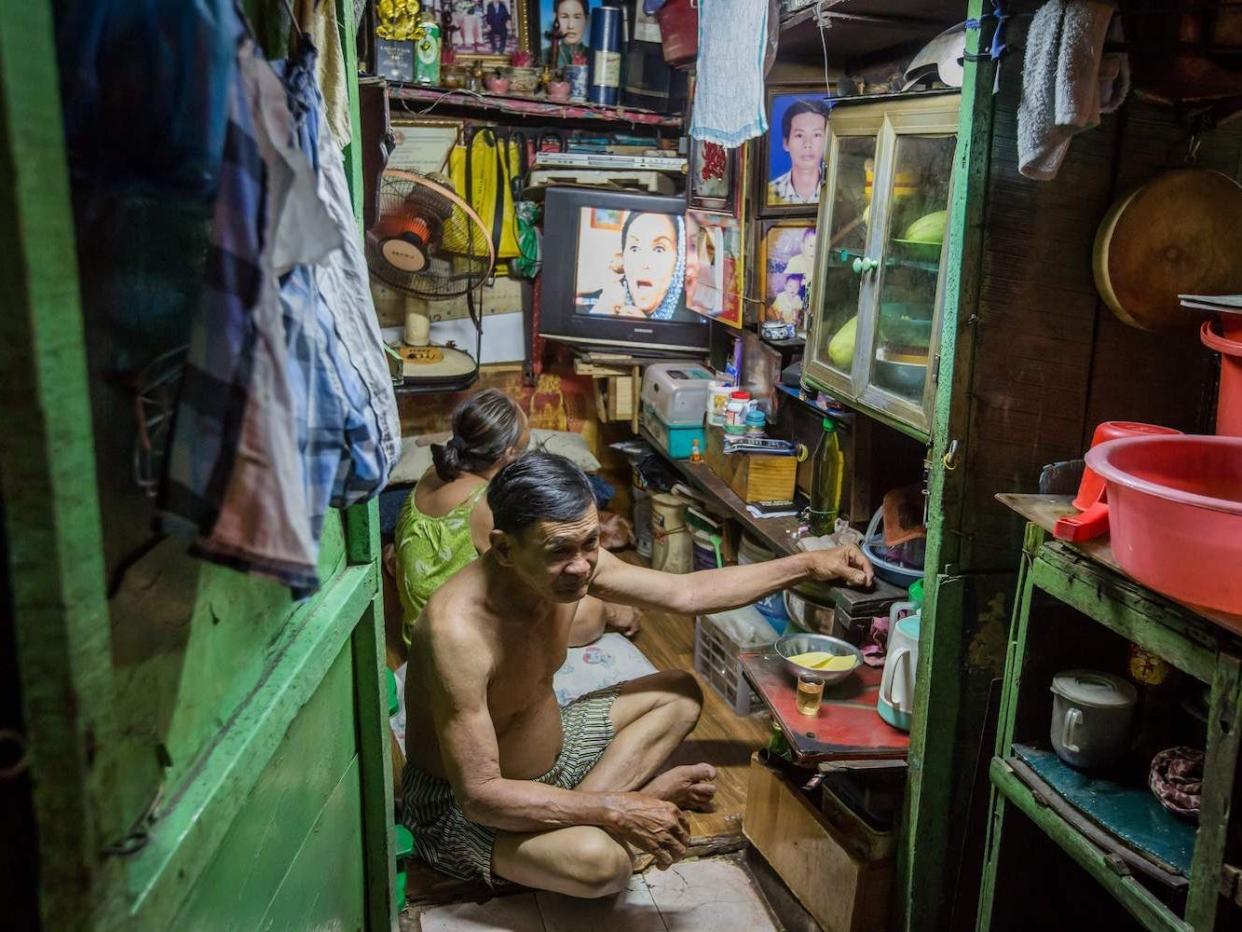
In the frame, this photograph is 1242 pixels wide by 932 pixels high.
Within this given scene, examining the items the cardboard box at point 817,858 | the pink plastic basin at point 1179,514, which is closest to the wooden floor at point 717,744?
the cardboard box at point 817,858

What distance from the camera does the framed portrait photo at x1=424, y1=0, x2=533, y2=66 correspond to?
5402 millimetres

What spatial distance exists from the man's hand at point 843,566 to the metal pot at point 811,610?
1.49 ft

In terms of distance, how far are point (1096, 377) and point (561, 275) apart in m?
3.53

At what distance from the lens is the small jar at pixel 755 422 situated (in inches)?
174

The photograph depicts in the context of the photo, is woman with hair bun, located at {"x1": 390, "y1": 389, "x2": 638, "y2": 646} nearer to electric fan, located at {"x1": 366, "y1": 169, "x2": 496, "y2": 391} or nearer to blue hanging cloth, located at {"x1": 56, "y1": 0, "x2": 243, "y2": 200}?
electric fan, located at {"x1": 366, "y1": 169, "x2": 496, "y2": 391}

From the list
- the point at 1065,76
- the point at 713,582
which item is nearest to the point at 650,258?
the point at 713,582

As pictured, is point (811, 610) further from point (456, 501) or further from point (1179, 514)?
point (1179, 514)

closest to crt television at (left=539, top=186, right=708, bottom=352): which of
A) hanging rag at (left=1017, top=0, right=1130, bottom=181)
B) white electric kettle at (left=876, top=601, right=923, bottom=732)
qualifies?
white electric kettle at (left=876, top=601, right=923, bottom=732)

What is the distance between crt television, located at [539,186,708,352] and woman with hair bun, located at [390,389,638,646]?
1589mm

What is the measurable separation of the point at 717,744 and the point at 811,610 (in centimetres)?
68

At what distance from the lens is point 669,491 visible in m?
5.47

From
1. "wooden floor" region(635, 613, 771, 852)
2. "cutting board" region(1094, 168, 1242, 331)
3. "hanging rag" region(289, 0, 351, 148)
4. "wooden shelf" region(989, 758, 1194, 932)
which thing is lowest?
"wooden floor" region(635, 613, 771, 852)

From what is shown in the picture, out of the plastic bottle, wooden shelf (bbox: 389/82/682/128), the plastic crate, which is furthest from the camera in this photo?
wooden shelf (bbox: 389/82/682/128)

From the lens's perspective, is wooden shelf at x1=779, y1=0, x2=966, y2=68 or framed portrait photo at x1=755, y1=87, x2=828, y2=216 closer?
wooden shelf at x1=779, y1=0, x2=966, y2=68
